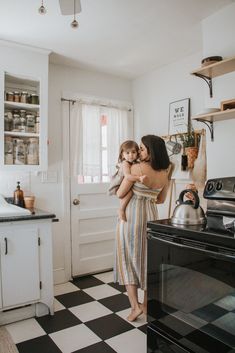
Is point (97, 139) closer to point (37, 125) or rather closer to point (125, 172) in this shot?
point (37, 125)

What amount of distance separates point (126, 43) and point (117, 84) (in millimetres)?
962

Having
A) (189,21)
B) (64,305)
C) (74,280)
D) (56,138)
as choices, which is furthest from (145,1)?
(74,280)

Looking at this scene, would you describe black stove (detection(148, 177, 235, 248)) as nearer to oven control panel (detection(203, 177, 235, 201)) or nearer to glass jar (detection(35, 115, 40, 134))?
oven control panel (detection(203, 177, 235, 201))

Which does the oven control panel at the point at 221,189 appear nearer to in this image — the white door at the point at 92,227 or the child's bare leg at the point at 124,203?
the child's bare leg at the point at 124,203

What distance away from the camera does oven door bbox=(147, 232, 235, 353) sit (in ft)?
3.41

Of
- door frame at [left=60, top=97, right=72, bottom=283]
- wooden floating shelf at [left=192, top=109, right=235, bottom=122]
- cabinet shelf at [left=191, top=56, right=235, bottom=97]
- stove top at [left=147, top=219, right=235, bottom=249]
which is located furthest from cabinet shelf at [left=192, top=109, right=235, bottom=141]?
door frame at [left=60, top=97, right=72, bottom=283]

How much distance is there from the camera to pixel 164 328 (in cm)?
127

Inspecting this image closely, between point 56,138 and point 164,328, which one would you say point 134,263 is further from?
point 56,138

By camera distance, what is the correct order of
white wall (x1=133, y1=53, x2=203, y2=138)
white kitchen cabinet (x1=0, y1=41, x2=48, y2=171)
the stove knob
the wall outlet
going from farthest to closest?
the wall outlet → white wall (x1=133, y1=53, x2=203, y2=138) → white kitchen cabinet (x1=0, y1=41, x2=48, y2=171) → the stove knob

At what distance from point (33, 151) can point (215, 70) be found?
1706 millimetres

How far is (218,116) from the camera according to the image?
199 centimetres

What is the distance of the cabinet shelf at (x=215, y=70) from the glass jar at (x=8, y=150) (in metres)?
1.66

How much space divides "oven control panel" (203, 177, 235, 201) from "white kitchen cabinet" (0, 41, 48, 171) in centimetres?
171

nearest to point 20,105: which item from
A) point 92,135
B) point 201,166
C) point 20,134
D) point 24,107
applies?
point 24,107
